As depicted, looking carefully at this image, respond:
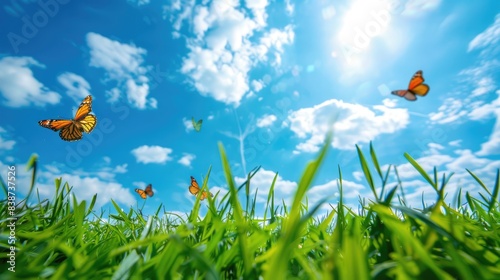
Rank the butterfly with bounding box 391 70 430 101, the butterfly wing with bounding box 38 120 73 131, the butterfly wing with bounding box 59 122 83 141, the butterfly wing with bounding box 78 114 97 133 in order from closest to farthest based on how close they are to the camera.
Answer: the butterfly with bounding box 391 70 430 101 < the butterfly wing with bounding box 38 120 73 131 < the butterfly wing with bounding box 59 122 83 141 < the butterfly wing with bounding box 78 114 97 133

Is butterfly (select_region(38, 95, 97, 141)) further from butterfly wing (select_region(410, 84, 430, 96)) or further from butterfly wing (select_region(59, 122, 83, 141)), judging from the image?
butterfly wing (select_region(410, 84, 430, 96))

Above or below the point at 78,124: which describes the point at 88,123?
above

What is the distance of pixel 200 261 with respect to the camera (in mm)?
639

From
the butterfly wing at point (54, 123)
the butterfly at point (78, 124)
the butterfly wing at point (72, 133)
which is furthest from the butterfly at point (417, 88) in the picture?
the butterfly wing at point (72, 133)

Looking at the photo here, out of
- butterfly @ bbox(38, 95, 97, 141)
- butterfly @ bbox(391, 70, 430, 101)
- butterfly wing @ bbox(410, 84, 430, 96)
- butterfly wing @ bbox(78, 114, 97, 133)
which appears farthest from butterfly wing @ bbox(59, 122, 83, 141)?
butterfly wing @ bbox(410, 84, 430, 96)

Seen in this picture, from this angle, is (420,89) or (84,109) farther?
(84,109)

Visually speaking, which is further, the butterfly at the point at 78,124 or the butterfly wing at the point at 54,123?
the butterfly at the point at 78,124

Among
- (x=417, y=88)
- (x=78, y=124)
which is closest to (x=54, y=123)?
(x=78, y=124)

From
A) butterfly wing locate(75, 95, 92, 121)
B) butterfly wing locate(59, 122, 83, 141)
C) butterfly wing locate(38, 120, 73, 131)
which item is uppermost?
butterfly wing locate(75, 95, 92, 121)

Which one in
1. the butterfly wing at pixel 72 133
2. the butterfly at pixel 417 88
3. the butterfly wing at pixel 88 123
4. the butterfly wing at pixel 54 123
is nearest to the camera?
the butterfly at pixel 417 88

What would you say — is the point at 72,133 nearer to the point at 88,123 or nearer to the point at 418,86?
the point at 88,123

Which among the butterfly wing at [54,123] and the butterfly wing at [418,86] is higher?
the butterfly wing at [54,123]

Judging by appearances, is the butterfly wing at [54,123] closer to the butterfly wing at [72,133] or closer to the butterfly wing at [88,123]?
the butterfly wing at [72,133]

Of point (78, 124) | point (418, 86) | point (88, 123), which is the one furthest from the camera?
point (88, 123)
